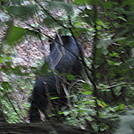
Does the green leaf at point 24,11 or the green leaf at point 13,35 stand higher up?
the green leaf at point 24,11

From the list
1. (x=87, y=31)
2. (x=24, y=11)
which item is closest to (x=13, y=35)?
(x=24, y=11)

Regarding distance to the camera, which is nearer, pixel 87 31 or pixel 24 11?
pixel 24 11

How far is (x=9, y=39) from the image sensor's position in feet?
3.53

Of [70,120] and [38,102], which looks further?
[38,102]

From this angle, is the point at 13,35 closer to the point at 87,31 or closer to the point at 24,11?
the point at 24,11

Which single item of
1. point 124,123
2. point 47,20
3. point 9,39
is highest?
point 47,20

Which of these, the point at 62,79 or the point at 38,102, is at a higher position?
the point at 62,79

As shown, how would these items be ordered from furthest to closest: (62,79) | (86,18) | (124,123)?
(62,79) → (86,18) → (124,123)

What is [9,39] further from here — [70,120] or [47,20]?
[70,120]

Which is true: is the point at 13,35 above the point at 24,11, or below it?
below

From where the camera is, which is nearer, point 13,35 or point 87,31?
point 13,35

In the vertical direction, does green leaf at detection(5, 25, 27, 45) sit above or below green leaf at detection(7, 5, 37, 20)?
below

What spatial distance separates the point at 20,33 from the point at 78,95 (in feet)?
6.74

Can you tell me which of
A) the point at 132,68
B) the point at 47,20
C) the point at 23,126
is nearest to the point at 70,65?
the point at 132,68
